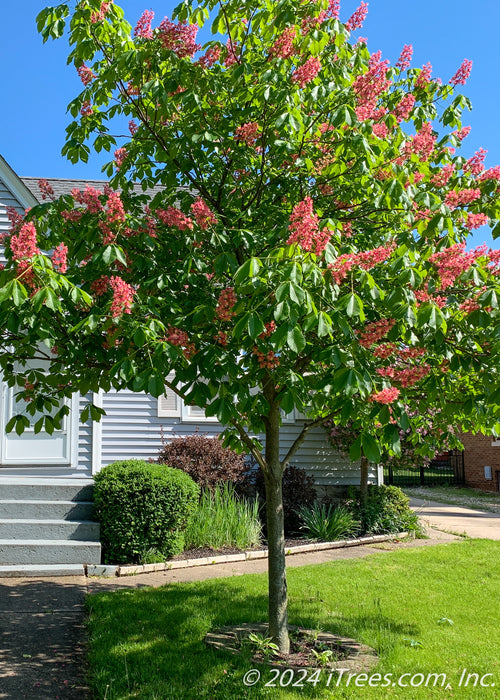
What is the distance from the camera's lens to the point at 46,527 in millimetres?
7844

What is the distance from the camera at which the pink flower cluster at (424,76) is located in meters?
4.53

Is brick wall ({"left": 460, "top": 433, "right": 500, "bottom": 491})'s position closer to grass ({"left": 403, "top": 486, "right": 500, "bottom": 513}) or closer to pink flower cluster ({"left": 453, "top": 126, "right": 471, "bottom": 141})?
grass ({"left": 403, "top": 486, "right": 500, "bottom": 513})

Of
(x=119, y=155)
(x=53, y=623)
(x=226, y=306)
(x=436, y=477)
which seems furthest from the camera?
(x=436, y=477)

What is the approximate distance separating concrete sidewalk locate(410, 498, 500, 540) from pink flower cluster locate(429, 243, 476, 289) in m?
7.70

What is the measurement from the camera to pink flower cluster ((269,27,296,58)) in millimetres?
3930

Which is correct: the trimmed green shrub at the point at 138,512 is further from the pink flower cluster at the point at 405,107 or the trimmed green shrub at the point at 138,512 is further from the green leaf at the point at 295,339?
the green leaf at the point at 295,339

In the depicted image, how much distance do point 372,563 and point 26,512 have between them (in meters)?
4.64

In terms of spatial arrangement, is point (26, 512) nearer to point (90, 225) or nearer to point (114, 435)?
point (114, 435)

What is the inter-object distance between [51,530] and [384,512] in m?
5.41

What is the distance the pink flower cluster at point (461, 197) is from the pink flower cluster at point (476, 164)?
1.10 ft

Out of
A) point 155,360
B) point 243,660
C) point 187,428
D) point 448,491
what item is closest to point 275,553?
point 243,660

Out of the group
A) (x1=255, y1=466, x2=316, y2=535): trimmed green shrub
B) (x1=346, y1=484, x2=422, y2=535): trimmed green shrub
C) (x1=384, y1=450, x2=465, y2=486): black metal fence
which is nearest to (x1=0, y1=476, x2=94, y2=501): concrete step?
(x1=255, y1=466, x2=316, y2=535): trimmed green shrub

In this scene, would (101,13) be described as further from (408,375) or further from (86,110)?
(408,375)

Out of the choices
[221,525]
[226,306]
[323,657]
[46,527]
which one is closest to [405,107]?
[226,306]
